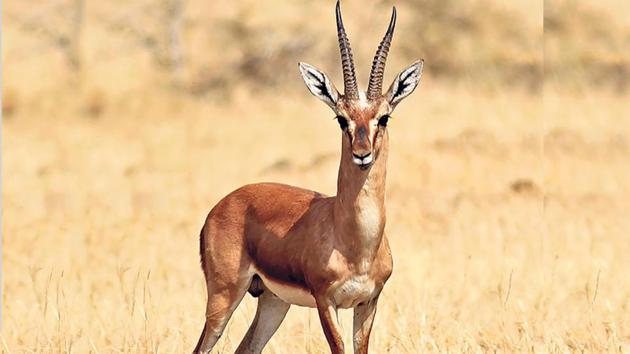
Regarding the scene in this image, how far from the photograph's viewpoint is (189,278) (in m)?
14.3

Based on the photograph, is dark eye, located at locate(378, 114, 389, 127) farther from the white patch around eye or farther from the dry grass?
the dry grass

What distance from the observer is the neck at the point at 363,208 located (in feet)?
26.7

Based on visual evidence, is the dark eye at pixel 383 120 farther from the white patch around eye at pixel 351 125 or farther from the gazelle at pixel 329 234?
the white patch around eye at pixel 351 125

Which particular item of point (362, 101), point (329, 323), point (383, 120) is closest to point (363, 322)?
point (329, 323)

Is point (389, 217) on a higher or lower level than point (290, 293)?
lower

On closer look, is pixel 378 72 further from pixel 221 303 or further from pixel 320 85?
pixel 221 303

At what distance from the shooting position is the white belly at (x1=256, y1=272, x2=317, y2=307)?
8.45 m

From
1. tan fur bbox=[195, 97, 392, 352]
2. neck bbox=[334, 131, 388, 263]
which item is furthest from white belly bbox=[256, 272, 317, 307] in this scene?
neck bbox=[334, 131, 388, 263]

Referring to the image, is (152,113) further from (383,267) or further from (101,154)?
(383,267)

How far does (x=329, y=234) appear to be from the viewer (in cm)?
828

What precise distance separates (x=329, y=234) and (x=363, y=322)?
0.61 metres

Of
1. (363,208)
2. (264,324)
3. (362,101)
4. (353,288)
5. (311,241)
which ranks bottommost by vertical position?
(264,324)

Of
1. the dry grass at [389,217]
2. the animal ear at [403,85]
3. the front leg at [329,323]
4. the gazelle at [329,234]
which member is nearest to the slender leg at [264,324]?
the gazelle at [329,234]

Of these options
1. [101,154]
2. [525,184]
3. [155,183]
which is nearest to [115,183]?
[155,183]
